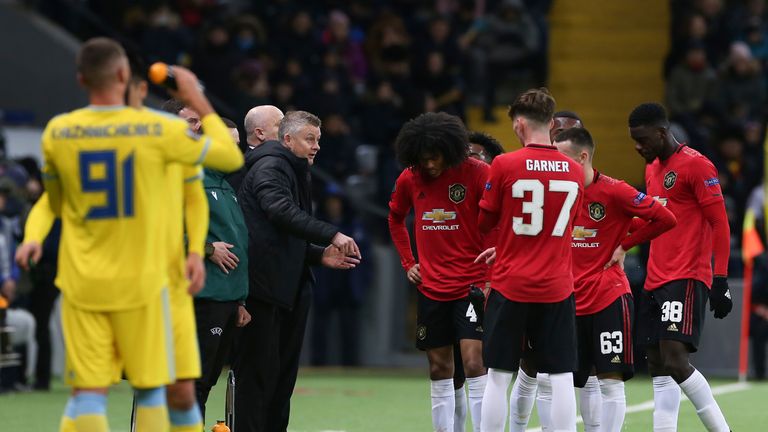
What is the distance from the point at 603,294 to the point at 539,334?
1.19m

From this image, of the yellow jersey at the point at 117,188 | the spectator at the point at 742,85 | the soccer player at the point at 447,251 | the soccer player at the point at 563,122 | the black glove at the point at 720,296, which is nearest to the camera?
the yellow jersey at the point at 117,188

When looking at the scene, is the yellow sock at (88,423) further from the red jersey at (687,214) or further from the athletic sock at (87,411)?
the red jersey at (687,214)

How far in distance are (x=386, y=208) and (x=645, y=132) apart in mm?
9872

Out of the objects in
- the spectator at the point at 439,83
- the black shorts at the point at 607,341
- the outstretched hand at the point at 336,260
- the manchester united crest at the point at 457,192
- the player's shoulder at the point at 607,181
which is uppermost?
the spectator at the point at 439,83

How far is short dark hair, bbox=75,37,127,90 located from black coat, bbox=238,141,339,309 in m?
2.47

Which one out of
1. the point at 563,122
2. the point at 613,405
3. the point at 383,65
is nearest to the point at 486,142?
the point at 563,122

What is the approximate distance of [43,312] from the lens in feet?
54.6

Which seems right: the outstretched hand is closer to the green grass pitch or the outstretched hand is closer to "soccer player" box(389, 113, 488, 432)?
"soccer player" box(389, 113, 488, 432)

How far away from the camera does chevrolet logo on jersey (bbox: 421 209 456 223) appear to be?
33.3 ft

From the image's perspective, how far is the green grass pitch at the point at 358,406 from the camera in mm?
13000

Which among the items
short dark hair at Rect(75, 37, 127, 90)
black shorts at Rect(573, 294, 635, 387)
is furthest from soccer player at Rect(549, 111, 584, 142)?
short dark hair at Rect(75, 37, 127, 90)

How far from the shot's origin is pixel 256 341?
989 centimetres

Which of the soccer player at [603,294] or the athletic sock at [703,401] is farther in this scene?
the athletic sock at [703,401]

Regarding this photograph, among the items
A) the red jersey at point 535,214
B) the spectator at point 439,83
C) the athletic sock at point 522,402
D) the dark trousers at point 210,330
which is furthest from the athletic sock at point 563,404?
the spectator at point 439,83
